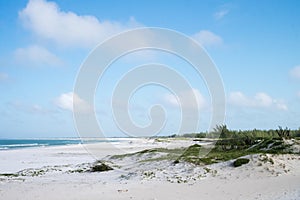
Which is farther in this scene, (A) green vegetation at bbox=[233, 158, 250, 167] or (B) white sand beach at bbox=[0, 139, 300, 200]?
(A) green vegetation at bbox=[233, 158, 250, 167]

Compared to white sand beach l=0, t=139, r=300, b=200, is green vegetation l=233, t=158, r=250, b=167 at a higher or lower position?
higher

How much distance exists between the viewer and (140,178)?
55.4 feet

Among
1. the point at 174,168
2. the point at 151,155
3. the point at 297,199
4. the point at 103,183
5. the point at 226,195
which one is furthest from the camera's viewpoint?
the point at 151,155

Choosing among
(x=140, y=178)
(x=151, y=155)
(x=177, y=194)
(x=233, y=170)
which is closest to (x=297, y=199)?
(x=177, y=194)

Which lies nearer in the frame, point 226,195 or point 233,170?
point 226,195

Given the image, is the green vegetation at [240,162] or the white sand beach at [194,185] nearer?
the white sand beach at [194,185]

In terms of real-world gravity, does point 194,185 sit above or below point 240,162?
below

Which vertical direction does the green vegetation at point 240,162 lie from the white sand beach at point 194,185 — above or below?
above

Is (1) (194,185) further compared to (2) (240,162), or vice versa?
(2) (240,162)

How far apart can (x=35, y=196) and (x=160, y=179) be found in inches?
250

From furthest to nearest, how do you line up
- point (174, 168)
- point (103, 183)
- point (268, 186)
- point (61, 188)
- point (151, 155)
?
point (151, 155)
point (174, 168)
point (103, 183)
point (61, 188)
point (268, 186)

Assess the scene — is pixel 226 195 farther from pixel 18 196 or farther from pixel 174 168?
pixel 18 196

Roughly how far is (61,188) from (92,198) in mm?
2976

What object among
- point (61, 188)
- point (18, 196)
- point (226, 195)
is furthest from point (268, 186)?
point (18, 196)
